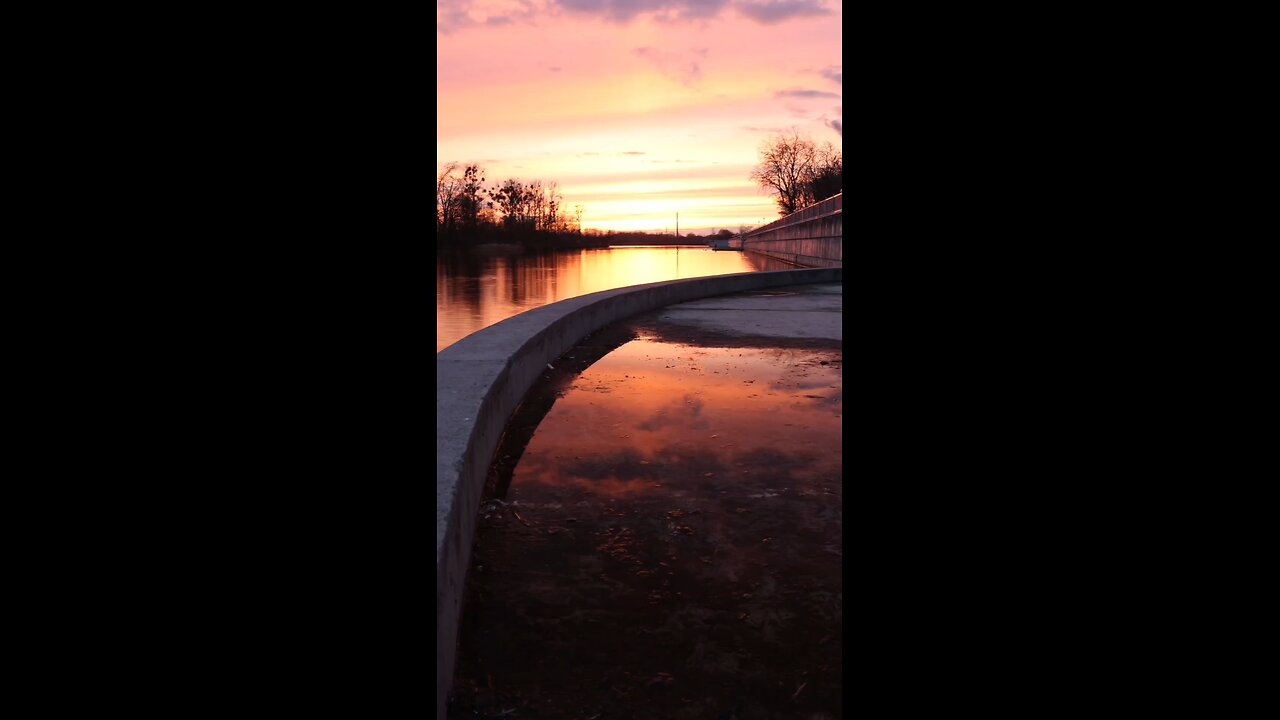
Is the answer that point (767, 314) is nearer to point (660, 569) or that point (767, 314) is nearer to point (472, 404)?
point (472, 404)

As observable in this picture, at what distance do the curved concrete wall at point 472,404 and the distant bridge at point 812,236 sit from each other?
1194 centimetres

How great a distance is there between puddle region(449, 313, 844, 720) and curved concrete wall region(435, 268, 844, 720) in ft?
→ 0.63

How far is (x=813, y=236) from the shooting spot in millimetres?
41312

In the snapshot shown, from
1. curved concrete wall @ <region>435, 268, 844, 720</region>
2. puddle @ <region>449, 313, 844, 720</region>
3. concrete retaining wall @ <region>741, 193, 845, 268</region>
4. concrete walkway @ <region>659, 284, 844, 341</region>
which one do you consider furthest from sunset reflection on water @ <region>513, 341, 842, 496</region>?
concrete retaining wall @ <region>741, 193, 845, 268</region>

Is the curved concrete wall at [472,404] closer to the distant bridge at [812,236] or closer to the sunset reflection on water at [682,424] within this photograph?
the sunset reflection on water at [682,424]

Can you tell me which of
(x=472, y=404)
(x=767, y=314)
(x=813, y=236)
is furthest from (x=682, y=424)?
(x=813, y=236)

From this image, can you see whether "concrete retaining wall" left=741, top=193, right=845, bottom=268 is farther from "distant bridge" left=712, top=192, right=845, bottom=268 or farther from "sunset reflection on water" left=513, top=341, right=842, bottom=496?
"sunset reflection on water" left=513, top=341, right=842, bottom=496
